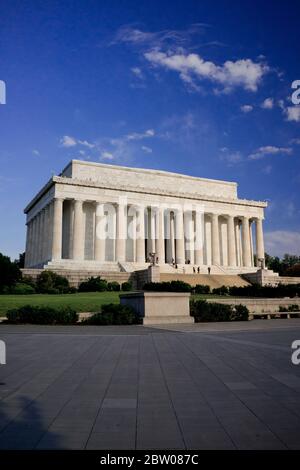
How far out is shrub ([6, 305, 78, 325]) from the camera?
21.6 metres

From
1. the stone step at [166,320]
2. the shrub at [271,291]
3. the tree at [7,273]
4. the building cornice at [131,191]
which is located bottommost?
the stone step at [166,320]

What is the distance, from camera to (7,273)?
135ft

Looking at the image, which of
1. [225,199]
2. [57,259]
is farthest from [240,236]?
[57,259]

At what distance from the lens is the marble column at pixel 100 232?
61000 millimetres

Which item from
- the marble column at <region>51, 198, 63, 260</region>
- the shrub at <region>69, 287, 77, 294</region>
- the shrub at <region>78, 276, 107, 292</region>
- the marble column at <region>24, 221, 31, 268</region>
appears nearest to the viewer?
the shrub at <region>69, 287, 77, 294</region>

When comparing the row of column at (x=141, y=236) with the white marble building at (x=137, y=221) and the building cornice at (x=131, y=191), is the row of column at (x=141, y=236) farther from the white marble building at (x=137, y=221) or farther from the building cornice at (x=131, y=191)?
the building cornice at (x=131, y=191)

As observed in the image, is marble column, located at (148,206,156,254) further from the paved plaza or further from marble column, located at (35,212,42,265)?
the paved plaza

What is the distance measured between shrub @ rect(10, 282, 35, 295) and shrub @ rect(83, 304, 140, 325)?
839 inches

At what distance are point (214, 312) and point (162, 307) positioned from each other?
12.7ft

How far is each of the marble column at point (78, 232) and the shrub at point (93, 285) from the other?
1295cm

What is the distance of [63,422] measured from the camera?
5.17 m

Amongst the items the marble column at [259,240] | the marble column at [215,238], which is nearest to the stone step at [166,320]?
the marble column at [215,238]

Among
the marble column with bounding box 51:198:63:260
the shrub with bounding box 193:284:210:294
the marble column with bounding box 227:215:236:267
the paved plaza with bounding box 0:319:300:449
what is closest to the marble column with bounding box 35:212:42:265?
the marble column with bounding box 51:198:63:260

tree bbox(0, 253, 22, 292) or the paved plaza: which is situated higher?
tree bbox(0, 253, 22, 292)
